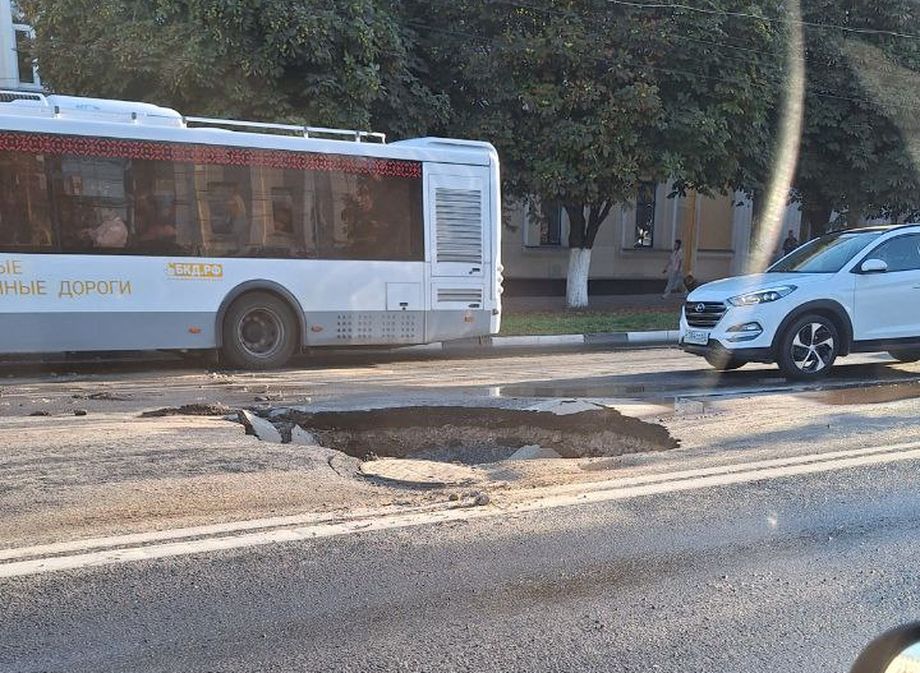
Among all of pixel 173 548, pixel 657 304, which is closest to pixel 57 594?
pixel 173 548

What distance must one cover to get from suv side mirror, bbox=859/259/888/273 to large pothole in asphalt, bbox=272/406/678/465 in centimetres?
413

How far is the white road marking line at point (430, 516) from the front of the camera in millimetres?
3646

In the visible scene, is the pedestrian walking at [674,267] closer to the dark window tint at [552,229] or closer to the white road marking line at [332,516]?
the dark window tint at [552,229]

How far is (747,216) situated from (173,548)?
27249 millimetres

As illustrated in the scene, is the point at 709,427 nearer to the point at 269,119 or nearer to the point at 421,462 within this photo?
the point at 421,462

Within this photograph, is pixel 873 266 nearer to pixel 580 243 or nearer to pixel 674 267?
pixel 580 243

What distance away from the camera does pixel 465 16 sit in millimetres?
15609

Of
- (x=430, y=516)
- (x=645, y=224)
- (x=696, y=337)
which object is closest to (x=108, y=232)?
(x=430, y=516)

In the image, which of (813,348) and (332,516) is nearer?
(332,516)

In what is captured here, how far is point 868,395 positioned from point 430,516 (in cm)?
590

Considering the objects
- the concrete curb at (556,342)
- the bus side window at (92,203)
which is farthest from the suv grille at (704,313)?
the bus side window at (92,203)

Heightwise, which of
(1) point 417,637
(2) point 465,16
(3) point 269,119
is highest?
(2) point 465,16

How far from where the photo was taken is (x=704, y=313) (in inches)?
357

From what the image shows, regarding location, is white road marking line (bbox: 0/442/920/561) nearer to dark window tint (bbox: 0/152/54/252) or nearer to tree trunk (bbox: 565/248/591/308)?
dark window tint (bbox: 0/152/54/252)
